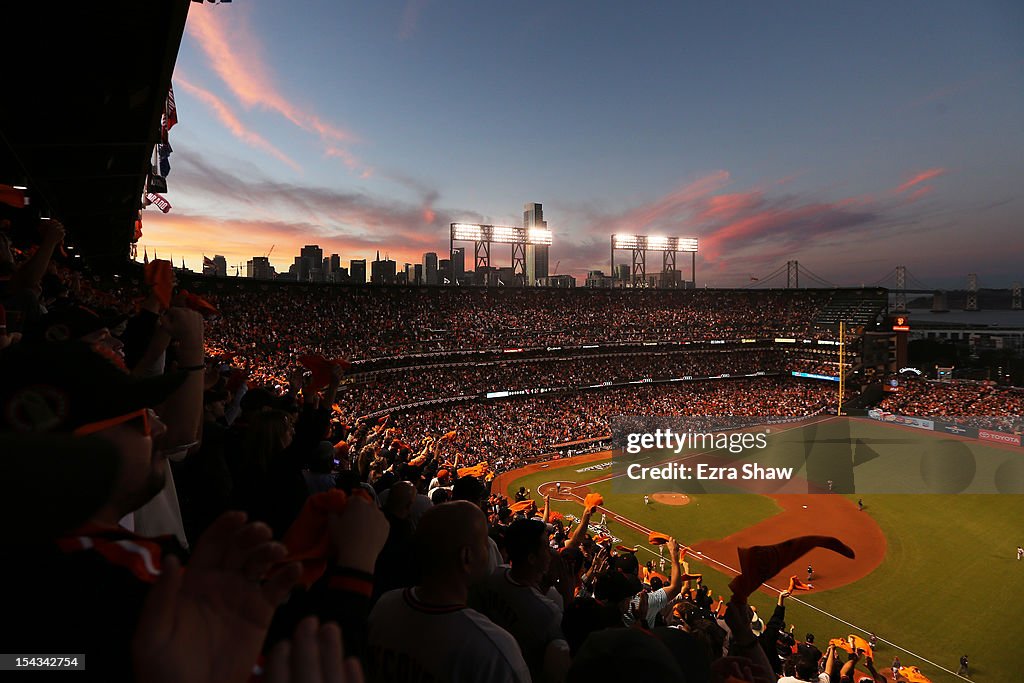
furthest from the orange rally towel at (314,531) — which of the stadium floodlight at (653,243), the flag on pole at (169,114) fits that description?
the stadium floodlight at (653,243)

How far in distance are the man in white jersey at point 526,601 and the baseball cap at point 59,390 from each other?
8.50 feet

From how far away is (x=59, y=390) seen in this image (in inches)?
63.0

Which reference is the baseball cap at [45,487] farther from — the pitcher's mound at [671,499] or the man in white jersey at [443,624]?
the pitcher's mound at [671,499]

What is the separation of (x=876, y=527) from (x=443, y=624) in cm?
3520

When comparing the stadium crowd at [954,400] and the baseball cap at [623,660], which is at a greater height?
the baseball cap at [623,660]

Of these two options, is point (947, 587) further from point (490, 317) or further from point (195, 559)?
point (490, 317)

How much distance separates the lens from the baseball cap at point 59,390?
5.16 feet

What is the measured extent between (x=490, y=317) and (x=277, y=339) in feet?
81.9

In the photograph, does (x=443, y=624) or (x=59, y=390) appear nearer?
(x=59, y=390)

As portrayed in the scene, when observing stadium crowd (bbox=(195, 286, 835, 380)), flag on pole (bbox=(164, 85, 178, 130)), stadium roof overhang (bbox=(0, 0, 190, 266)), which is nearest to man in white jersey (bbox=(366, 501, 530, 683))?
stadium roof overhang (bbox=(0, 0, 190, 266))

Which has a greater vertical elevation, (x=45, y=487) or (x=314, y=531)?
(x=45, y=487)

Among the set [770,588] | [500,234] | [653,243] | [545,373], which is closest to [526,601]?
[770,588]

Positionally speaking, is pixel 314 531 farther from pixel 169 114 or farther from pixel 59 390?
pixel 169 114

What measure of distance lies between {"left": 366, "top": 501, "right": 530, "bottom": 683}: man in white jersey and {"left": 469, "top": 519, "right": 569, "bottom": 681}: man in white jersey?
0.81 metres
